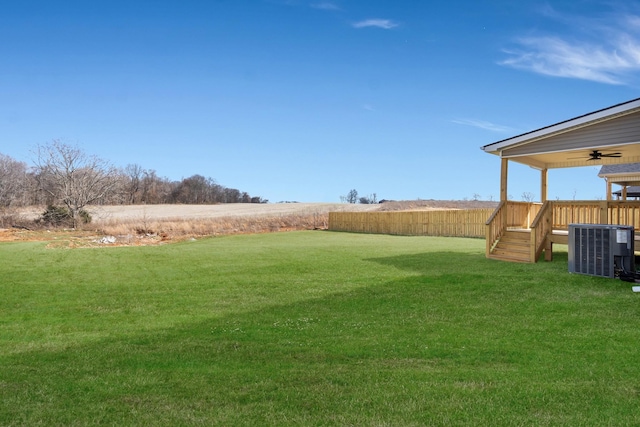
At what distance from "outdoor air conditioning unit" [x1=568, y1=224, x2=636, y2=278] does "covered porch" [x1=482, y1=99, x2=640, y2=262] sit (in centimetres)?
210

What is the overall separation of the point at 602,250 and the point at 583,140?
356 cm

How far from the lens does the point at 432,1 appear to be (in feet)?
63.5

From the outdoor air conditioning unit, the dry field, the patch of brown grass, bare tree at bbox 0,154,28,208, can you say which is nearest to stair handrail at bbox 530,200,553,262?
the outdoor air conditioning unit

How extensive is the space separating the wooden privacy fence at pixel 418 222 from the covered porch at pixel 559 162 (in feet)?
37.1

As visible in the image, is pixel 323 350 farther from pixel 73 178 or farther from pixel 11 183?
pixel 11 183

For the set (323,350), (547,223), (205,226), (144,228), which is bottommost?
(323,350)

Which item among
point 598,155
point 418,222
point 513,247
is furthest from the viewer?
point 418,222

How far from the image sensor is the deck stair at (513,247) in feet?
44.3

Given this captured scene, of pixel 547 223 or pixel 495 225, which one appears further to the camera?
pixel 495 225

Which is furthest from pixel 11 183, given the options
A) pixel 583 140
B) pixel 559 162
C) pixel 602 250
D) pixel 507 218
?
pixel 602 250

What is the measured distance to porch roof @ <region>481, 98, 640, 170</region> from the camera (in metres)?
11.6

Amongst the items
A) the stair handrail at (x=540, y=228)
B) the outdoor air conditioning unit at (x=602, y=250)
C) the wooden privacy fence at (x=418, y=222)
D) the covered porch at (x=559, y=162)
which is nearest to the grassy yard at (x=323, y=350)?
the outdoor air conditioning unit at (x=602, y=250)

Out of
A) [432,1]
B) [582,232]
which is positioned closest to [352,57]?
[432,1]

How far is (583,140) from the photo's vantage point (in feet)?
41.4
